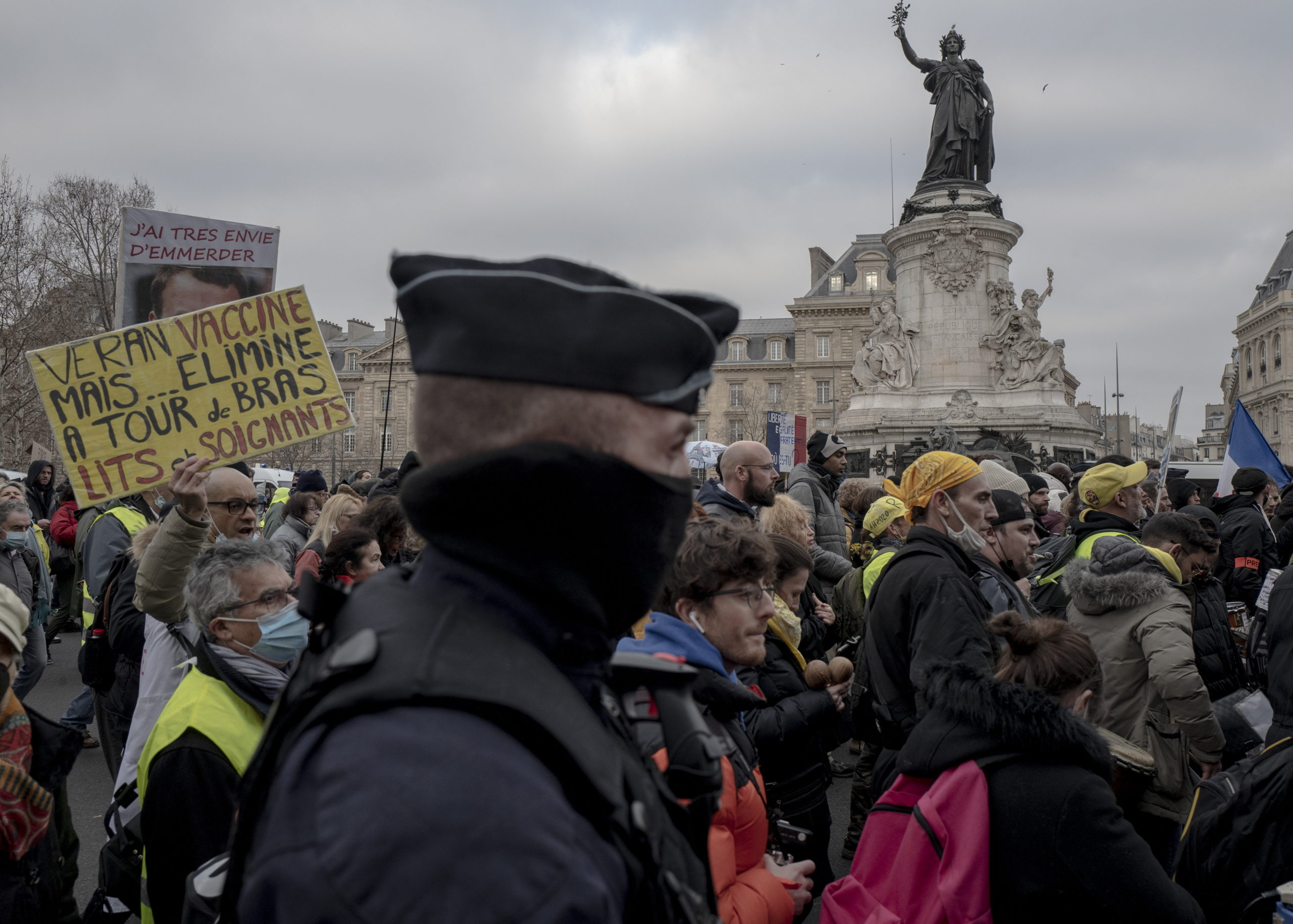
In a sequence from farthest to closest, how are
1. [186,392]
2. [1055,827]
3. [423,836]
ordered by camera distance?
[186,392], [1055,827], [423,836]

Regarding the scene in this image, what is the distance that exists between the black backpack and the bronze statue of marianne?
2662 cm

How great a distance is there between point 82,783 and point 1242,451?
10.5m

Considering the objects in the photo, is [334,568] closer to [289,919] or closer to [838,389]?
[289,919]

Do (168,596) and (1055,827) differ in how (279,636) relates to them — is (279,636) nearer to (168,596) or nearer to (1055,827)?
(168,596)

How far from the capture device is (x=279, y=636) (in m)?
3.04

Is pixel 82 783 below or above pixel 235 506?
below

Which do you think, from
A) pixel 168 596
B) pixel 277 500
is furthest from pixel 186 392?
pixel 277 500

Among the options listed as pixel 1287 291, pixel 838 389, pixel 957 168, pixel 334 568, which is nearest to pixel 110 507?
pixel 334 568

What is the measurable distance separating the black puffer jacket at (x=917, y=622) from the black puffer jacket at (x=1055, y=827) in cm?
86

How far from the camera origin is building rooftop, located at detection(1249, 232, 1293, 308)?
233 feet

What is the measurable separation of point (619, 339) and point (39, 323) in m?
23.8

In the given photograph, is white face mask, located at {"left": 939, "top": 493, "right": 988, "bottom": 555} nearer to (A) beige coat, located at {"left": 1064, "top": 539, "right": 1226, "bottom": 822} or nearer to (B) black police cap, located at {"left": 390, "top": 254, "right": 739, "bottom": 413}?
(A) beige coat, located at {"left": 1064, "top": 539, "right": 1226, "bottom": 822}

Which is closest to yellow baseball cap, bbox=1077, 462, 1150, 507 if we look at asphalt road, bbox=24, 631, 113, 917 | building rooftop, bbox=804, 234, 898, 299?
asphalt road, bbox=24, 631, 113, 917

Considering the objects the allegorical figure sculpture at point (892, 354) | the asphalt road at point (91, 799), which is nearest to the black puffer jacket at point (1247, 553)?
the asphalt road at point (91, 799)
